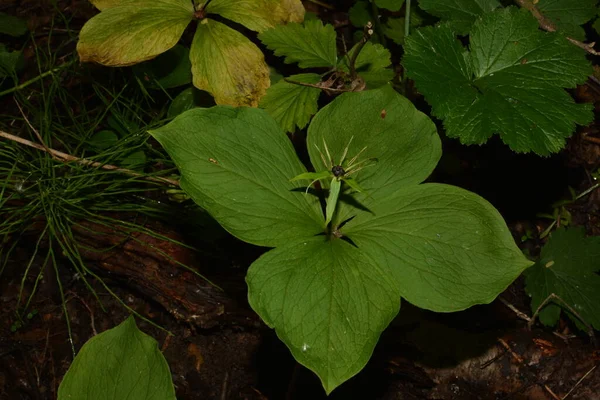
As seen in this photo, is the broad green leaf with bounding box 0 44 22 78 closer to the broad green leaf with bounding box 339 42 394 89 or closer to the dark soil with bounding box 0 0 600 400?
the dark soil with bounding box 0 0 600 400

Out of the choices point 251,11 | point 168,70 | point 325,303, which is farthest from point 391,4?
point 325,303

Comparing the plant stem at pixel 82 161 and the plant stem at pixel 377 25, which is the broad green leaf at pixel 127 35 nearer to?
the plant stem at pixel 82 161

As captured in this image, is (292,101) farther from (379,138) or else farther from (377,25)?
(377,25)

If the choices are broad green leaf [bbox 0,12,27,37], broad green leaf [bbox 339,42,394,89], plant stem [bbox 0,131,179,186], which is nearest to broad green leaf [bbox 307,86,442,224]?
broad green leaf [bbox 339,42,394,89]

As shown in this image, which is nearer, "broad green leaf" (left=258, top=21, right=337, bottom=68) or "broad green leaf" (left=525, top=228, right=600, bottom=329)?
"broad green leaf" (left=258, top=21, right=337, bottom=68)

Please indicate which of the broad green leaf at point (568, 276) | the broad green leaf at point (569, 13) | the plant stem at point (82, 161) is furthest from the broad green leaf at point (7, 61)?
the broad green leaf at point (568, 276)
